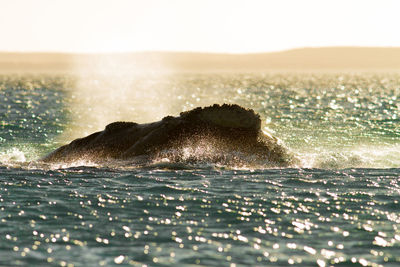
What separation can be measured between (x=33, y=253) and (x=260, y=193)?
7890 millimetres

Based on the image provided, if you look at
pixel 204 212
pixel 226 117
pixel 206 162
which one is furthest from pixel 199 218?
pixel 226 117

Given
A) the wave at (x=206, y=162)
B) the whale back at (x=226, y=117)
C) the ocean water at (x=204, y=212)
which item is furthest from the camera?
the whale back at (x=226, y=117)

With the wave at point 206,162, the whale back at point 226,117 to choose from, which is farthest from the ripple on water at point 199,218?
the whale back at point 226,117

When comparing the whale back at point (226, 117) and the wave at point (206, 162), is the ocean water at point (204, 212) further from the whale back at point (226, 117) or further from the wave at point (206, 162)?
the whale back at point (226, 117)

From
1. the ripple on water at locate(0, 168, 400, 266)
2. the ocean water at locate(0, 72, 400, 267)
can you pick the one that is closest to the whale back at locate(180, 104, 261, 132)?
the ocean water at locate(0, 72, 400, 267)

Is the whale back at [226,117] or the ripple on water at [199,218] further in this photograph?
the whale back at [226,117]

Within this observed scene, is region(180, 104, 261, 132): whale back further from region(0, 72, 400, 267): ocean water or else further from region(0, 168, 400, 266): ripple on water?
region(0, 168, 400, 266): ripple on water

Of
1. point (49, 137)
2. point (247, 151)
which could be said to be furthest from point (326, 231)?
point (49, 137)

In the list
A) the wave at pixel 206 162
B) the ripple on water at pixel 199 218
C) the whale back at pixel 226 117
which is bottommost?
the wave at pixel 206 162

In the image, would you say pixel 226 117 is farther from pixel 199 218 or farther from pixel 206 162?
pixel 199 218

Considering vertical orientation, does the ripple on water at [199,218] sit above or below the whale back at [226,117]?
below

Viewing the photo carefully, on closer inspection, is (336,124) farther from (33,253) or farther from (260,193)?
(33,253)

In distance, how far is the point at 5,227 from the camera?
52.4 feet

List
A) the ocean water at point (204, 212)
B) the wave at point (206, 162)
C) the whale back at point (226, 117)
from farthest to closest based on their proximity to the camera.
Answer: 1. the whale back at point (226, 117)
2. the wave at point (206, 162)
3. the ocean water at point (204, 212)
